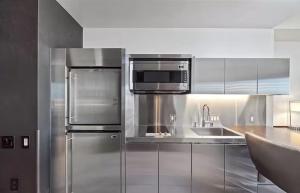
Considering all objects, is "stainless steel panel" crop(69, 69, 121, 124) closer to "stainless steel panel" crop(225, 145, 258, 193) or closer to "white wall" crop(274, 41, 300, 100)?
"stainless steel panel" crop(225, 145, 258, 193)

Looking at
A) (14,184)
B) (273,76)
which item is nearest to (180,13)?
(273,76)

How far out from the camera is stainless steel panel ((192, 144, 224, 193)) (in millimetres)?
3189

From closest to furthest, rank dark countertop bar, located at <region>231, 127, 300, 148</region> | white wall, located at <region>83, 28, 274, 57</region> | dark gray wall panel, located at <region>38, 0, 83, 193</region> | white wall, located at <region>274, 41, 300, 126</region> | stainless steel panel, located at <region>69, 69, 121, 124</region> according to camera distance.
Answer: dark gray wall panel, located at <region>38, 0, 83, 193</region>
dark countertop bar, located at <region>231, 127, 300, 148</region>
stainless steel panel, located at <region>69, 69, 121, 124</region>
white wall, located at <region>83, 28, 274, 57</region>
white wall, located at <region>274, 41, 300, 126</region>

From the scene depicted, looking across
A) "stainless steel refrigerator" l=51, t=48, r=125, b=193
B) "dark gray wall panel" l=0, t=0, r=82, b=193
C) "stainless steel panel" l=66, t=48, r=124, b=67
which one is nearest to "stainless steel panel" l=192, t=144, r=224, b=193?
"stainless steel refrigerator" l=51, t=48, r=125, b=193

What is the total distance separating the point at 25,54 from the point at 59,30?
756 mm

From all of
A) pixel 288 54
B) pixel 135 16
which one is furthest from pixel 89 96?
pixel 288 54

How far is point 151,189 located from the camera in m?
3.24

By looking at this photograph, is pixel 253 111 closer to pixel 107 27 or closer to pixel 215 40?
pixel 215 40

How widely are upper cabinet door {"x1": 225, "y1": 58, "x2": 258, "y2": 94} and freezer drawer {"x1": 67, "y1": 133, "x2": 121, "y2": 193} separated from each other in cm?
175

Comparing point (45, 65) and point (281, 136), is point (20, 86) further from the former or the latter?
point (281, 136)

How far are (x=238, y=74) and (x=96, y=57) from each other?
1965 millimetres

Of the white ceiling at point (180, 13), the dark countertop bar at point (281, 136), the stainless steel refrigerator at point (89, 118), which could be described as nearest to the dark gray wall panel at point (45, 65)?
the stainless steel refrigerator at point (89, 118)

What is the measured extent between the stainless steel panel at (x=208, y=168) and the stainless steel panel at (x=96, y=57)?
1345mm

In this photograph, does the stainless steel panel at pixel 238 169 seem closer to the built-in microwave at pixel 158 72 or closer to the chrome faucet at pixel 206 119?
the chrome faucet at pixel 206 119
